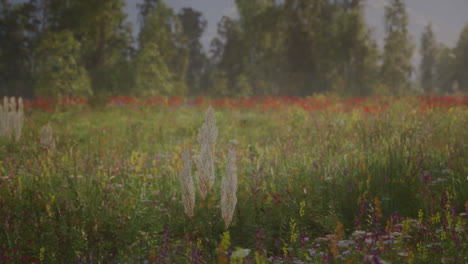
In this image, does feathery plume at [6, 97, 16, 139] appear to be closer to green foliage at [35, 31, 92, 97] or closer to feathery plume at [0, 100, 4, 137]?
feathery plume at [0, 100, 4, 137]

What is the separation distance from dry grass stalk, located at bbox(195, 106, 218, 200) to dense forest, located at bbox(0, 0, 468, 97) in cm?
1951

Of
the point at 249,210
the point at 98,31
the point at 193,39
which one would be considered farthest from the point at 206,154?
the point at 193,39

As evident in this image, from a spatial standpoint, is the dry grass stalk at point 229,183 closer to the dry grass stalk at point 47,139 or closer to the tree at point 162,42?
the dry grass stalk at point 47,139

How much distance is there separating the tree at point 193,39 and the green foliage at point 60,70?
864 inches

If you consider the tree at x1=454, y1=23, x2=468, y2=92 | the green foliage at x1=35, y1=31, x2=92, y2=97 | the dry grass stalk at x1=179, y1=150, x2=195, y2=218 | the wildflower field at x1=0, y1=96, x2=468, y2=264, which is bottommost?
the wildflower field at x1=0, y1=96, x2=468, y2=264

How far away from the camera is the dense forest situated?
22.5 metres

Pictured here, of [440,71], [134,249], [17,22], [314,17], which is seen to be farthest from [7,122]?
[440,71]

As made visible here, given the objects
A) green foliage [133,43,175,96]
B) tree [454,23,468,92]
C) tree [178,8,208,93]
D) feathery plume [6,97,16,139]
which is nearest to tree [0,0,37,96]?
green foliage [133,43,175,96]

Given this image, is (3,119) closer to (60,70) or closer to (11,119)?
(11,119)

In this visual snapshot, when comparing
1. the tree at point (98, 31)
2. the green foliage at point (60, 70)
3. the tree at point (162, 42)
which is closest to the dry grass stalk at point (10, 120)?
the tree at point (98, 31)

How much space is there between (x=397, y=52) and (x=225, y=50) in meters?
16.6

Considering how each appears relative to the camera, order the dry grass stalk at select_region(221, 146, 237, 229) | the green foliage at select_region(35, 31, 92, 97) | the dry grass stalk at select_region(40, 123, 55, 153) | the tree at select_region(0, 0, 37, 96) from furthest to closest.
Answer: the tree at select_region(0, 0, 37, 96) < the green foliage at select_region(35, 31, 92, 97) < the dry grass stalk at select_region(40, 123, 55, 153) < the dry grass stalk at select_region(221, 146, 237, 229)

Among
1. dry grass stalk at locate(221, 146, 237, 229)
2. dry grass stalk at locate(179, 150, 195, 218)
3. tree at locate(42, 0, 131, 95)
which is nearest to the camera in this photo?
dry grass stalk at locate(221, 146, 237, 229)

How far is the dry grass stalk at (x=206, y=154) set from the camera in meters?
2.89
